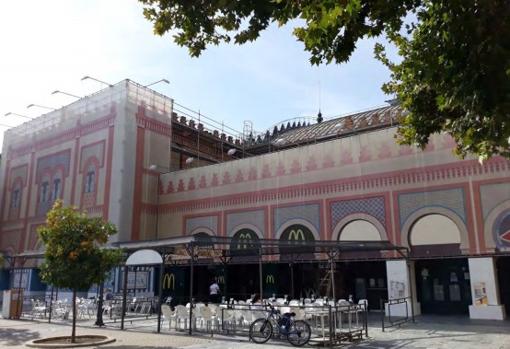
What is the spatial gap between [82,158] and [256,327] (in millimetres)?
22074

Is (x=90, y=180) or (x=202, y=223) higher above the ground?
(x=90, y=180)

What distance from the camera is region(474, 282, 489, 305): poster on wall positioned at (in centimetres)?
1778

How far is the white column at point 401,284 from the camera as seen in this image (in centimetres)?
1931

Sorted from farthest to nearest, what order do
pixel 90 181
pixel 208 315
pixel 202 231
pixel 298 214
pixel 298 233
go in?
pixel 90 181
pixel 202 231
pixel 298 214
pixel 298 233
pixel 208 315

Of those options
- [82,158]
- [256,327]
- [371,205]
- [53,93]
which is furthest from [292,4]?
[53,93]

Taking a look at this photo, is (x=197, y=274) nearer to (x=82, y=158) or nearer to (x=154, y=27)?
(x=82, y=158)

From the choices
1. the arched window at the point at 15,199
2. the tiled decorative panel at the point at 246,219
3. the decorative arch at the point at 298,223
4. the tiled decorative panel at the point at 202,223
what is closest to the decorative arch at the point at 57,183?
the arched window at the point at 15,199

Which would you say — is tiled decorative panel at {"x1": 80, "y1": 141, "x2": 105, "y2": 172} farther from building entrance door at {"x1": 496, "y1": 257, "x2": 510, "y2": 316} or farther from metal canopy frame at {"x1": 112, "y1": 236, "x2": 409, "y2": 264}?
building entrance door at {"x1": 496, "y1": 257, "x2": 510, "y2": 316}

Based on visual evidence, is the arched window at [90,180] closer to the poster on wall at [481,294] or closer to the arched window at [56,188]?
the arched window at [56,188]

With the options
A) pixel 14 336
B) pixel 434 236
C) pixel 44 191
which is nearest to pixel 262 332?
pixel 14 336

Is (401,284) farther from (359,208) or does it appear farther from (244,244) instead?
(244,244)

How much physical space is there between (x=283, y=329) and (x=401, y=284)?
8.40 metres

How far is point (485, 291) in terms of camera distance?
17.8m

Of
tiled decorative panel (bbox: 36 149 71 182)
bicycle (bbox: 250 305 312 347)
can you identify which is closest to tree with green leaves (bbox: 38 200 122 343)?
bicycle (bbox: 250 305 312 347)
